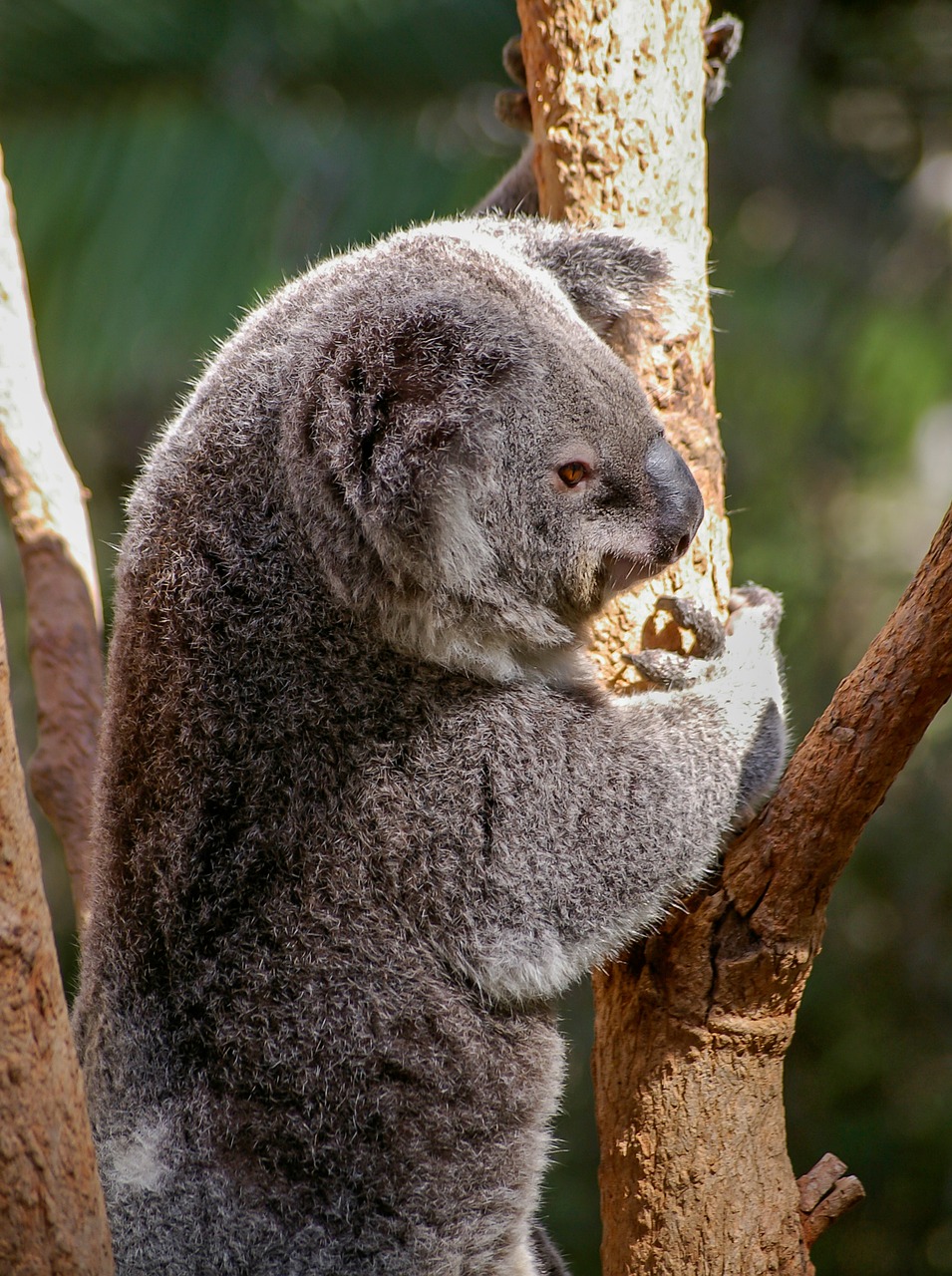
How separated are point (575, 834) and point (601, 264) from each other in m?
0.89

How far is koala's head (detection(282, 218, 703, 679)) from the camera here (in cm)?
156

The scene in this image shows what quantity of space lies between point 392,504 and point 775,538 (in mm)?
3515

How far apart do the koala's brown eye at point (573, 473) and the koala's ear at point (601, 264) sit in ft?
1.25

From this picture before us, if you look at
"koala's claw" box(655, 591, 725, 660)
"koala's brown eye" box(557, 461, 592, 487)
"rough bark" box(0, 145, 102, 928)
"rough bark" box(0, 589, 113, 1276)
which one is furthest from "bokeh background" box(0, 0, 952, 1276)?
"rough bark" box(0, 589, 113, 1276)

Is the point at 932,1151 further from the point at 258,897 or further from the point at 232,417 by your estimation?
the point at 232,417

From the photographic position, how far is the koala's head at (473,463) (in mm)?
1563

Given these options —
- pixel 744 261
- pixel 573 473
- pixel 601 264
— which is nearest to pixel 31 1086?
pixel 573 473

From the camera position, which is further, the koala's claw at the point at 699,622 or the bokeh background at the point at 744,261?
the bokeh background at the point at 744,261

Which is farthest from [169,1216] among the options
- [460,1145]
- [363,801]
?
[363,801]

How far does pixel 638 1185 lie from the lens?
1615mm

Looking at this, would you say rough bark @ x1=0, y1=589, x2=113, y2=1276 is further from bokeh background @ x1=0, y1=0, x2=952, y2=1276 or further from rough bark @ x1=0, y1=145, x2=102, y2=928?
bokeh background @ x1=0, y1=0, x2=952, y2=1276

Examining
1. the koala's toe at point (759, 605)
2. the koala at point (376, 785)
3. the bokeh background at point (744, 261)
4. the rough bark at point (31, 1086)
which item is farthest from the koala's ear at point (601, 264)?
the bokeh background at point (744, 261)

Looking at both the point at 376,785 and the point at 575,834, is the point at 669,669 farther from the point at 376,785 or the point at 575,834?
the point at 376,785

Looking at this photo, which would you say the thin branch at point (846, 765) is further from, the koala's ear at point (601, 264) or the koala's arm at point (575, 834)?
the koala's ear at point (601, 264)
